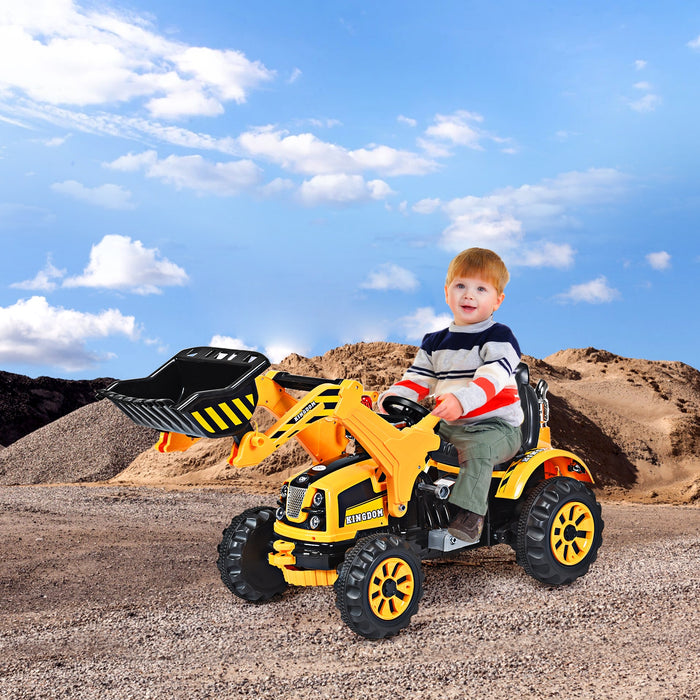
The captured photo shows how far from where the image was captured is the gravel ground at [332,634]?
3873mm

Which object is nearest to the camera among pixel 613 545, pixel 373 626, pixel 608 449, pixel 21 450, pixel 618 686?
pixel 618 686

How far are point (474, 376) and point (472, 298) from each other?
51cm

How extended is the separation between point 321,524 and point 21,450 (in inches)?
650

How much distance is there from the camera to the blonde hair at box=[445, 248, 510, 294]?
16.0 feet

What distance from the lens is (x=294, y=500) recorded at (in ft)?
14.8

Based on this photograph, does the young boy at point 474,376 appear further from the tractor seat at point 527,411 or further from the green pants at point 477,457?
the tractor seat at point 527,411

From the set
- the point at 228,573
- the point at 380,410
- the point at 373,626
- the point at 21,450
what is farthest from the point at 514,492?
the point at 21,450

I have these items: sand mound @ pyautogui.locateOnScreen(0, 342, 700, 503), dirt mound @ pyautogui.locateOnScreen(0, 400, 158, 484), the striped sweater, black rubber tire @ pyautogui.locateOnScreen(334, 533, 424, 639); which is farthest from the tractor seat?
dirt mound @ pyautogui.locateOnScreen(0, 400, 158, 484)

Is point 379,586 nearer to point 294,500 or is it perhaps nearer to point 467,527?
point 294,500

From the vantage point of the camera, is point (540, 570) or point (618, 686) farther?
point (540, 570)

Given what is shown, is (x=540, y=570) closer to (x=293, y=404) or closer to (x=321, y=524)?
(x=321, y=524)

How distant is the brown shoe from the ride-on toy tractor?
0.24 feet

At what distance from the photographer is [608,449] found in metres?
16.2

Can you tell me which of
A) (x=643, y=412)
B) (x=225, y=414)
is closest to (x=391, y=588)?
(x=225, y=414)
